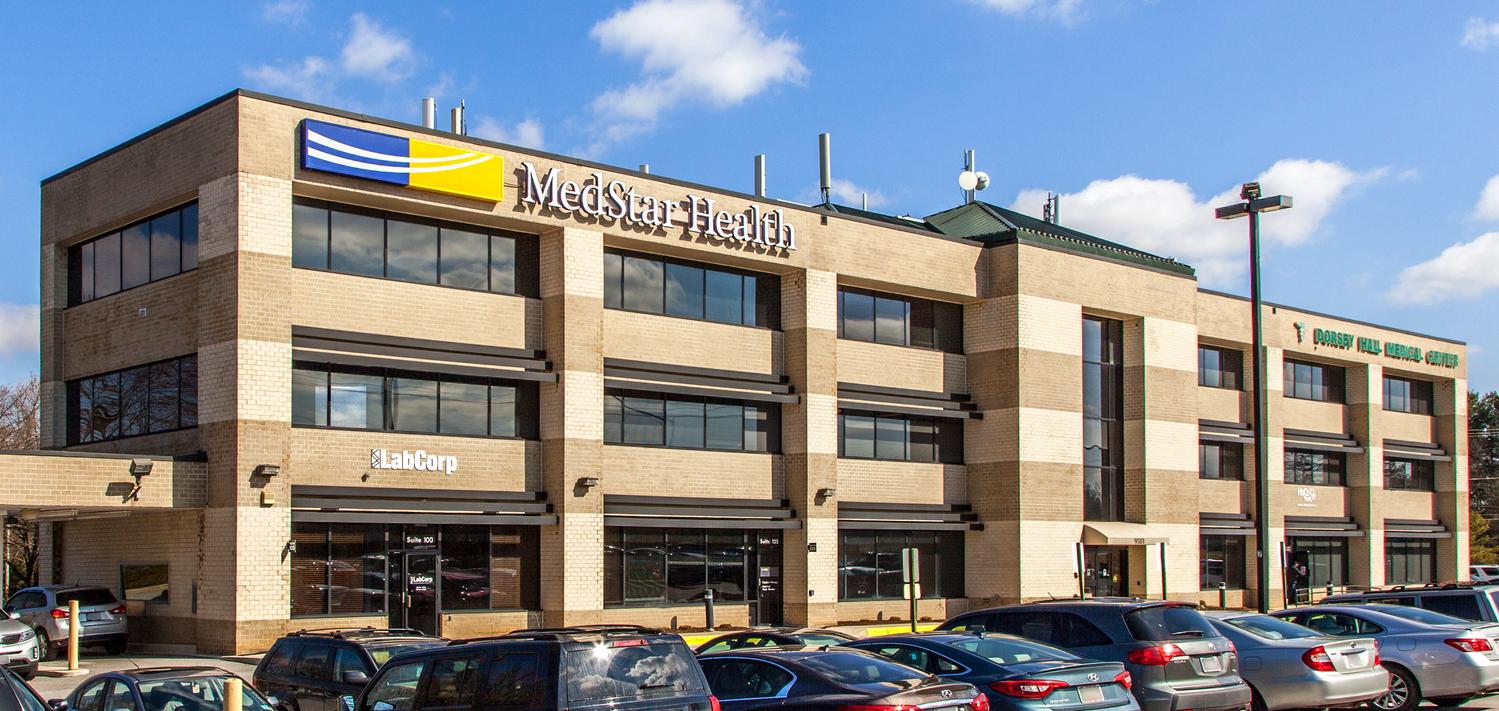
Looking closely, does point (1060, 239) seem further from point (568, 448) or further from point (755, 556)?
point (568, 448)

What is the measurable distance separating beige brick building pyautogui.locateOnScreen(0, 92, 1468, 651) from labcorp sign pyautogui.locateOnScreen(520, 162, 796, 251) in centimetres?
8

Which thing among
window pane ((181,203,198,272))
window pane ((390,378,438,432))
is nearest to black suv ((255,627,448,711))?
window pane ((390,378,438,432))

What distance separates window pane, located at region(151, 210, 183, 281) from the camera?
3156 centimetres

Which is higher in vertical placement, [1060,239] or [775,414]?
[1060,239]

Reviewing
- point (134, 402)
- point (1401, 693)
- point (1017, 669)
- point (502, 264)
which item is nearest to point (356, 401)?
point (502, 264)

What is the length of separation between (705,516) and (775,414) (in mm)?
3672

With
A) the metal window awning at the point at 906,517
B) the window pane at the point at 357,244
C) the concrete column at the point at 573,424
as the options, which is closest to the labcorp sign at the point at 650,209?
the concrete column at the point at 573,424

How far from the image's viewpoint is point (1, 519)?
30.6 metres

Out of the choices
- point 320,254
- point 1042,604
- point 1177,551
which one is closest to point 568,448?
point 320,254

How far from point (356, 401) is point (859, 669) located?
1977 cm

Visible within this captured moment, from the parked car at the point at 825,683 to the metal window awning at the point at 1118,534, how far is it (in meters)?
29.3

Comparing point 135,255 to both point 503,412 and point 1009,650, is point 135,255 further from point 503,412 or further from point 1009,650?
point 1009,650

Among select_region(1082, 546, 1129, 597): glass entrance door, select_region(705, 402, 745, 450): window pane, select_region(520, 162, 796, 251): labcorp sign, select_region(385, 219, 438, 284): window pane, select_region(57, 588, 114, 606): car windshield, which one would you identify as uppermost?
select_region(520, 162, 796, 251): labcorp sign

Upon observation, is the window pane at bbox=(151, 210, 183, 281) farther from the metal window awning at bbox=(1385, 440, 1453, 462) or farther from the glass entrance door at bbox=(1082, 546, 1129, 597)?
the metal window awning at bbox=(1385, 440, 1453, 462)
